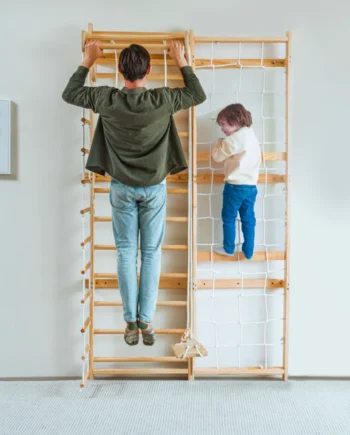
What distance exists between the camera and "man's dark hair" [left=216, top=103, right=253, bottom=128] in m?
3.11

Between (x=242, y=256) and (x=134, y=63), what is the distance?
1552mm

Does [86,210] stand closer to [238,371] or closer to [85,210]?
[85,210]

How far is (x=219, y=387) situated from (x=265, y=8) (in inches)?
107

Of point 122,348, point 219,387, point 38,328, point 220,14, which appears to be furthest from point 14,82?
point 219,387

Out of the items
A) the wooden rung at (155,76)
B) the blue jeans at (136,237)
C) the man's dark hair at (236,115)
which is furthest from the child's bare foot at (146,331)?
the wooden rung at (155,76)

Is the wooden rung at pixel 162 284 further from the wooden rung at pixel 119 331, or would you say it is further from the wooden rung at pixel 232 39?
the wooden rung at pixel 232 39

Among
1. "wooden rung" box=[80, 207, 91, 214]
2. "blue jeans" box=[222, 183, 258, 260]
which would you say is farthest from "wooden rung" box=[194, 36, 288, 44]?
"wooden rung" box=[80, 207, 91, 214]

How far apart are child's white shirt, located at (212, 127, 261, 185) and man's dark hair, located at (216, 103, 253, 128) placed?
0.05 meters

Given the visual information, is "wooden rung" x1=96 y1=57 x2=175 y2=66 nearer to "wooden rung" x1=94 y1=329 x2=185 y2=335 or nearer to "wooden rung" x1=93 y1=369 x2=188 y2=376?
"wooden rung" x1=94 y1=329 x2=185 y2=335

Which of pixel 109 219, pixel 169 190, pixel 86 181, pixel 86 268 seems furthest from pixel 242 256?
pixel 86 181

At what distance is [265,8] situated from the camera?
3377mm

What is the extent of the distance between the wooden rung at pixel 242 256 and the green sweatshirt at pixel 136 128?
902 millimetres

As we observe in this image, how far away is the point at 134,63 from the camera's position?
8.07ft

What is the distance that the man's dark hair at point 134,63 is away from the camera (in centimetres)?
246
